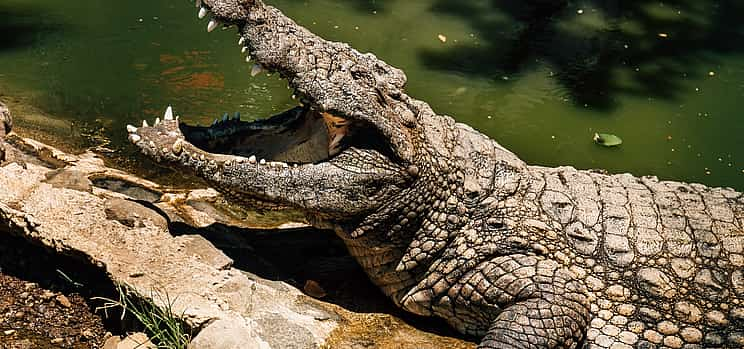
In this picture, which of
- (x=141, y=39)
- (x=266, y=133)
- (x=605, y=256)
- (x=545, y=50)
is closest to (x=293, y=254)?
(x=266, y=133)

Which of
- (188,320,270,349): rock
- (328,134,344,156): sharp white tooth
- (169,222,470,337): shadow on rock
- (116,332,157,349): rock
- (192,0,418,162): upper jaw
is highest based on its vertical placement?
(192,0,418,162): upper jaw

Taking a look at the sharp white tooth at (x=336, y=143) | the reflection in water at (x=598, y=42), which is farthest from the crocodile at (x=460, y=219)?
the reflection in water at (x=598, y=42)

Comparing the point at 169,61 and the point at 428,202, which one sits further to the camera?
the point at 169,61

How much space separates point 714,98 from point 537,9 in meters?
2.46

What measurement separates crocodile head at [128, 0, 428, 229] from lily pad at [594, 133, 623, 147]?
3173 millimetres

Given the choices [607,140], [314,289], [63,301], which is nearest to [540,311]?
[314,289]

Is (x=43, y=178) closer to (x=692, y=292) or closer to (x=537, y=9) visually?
(x=692, y=292)

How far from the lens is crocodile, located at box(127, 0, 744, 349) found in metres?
4.49

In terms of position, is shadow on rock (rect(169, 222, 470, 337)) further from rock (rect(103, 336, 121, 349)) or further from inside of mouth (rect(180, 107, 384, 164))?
rock (rect(103, 336, 121, 349))

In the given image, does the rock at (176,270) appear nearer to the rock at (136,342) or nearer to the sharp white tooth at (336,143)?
the rock at (136,342)

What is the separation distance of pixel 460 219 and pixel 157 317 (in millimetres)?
1681

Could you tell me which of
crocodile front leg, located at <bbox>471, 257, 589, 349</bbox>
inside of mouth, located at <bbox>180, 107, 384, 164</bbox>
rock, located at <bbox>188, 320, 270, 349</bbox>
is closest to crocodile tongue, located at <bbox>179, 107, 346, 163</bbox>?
inside of mouth, located at <bbox>180, 107, 384, 164</bbox>

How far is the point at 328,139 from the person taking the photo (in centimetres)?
475

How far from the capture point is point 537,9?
992cm
